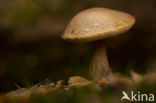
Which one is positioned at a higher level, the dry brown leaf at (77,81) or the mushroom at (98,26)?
the mushroom at (98,26)

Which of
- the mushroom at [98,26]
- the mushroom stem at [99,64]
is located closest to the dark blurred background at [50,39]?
the mushroom stem at [99,64]

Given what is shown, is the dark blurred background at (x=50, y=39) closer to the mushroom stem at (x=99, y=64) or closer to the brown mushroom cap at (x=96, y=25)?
the mushroom stem at (x=99, y=64)

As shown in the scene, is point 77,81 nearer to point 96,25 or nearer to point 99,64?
point 99,64

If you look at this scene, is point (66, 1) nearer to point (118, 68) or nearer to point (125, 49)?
point (125, 49)

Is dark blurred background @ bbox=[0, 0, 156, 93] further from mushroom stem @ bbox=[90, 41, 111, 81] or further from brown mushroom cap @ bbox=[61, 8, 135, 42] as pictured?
brown mushroom cap @ bbox=[61, 8, 135, 42]

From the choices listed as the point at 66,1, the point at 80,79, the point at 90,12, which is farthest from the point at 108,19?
the point at 66,1

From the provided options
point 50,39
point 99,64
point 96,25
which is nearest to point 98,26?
point 96,25
